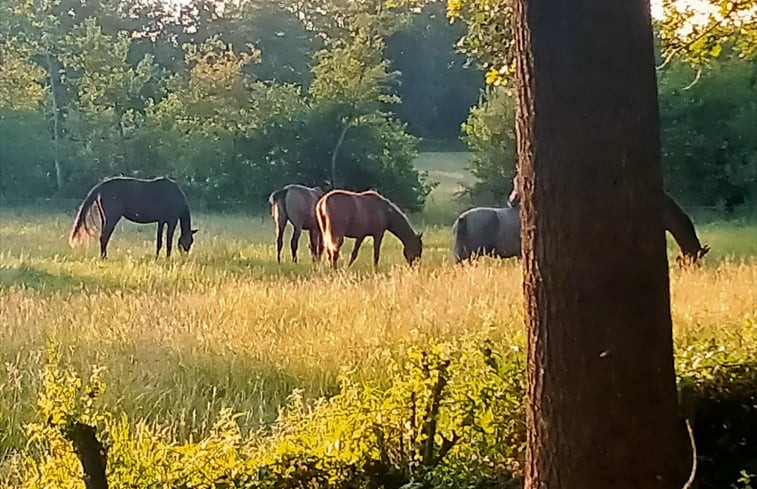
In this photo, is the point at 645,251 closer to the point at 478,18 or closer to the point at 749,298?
the point at 478,18

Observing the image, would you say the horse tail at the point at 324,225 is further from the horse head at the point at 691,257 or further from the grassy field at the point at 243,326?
the horse head at the point at 691,257

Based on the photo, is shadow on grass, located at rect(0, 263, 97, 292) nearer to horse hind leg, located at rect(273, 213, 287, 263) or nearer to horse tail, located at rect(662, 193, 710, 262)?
horse hind leg, located at rect(273, 213, 287, 263)

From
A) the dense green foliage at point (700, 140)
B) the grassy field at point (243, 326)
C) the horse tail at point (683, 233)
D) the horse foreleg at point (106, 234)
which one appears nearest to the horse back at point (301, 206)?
the horse foreleg at point (106, 234)

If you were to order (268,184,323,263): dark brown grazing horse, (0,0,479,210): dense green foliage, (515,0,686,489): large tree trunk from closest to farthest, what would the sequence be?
(515,0,686,489): large tree trunk → (268,184,323,263): dark brown grazing horse → (0,0,479,210): dense green foliage

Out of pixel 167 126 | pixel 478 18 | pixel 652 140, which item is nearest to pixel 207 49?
pixel 167 126

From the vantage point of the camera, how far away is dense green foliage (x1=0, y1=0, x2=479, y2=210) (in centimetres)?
2028

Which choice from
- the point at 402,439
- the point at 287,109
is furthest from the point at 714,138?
the point at 402,439

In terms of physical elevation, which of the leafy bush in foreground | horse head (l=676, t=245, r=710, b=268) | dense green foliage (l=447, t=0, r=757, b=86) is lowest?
horse head (l=676, t=245, r=710, b=268)

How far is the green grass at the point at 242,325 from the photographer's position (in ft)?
13.6

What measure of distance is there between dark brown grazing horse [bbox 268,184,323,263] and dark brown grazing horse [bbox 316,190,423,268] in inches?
38.8

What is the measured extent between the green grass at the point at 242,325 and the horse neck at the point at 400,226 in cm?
213

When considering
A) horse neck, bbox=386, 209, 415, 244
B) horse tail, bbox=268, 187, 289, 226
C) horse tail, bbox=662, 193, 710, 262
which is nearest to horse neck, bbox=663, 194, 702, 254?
horse tail, bbox=662, 193, 710, 262

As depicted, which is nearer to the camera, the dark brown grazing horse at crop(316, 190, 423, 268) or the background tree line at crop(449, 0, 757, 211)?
the dark brown grazing horse at crop(316, 190, 423, 268)

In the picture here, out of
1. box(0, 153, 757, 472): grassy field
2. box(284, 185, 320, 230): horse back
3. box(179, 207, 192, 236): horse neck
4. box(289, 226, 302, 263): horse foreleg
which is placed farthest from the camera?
box(284, 185, 320, 230): horse back
